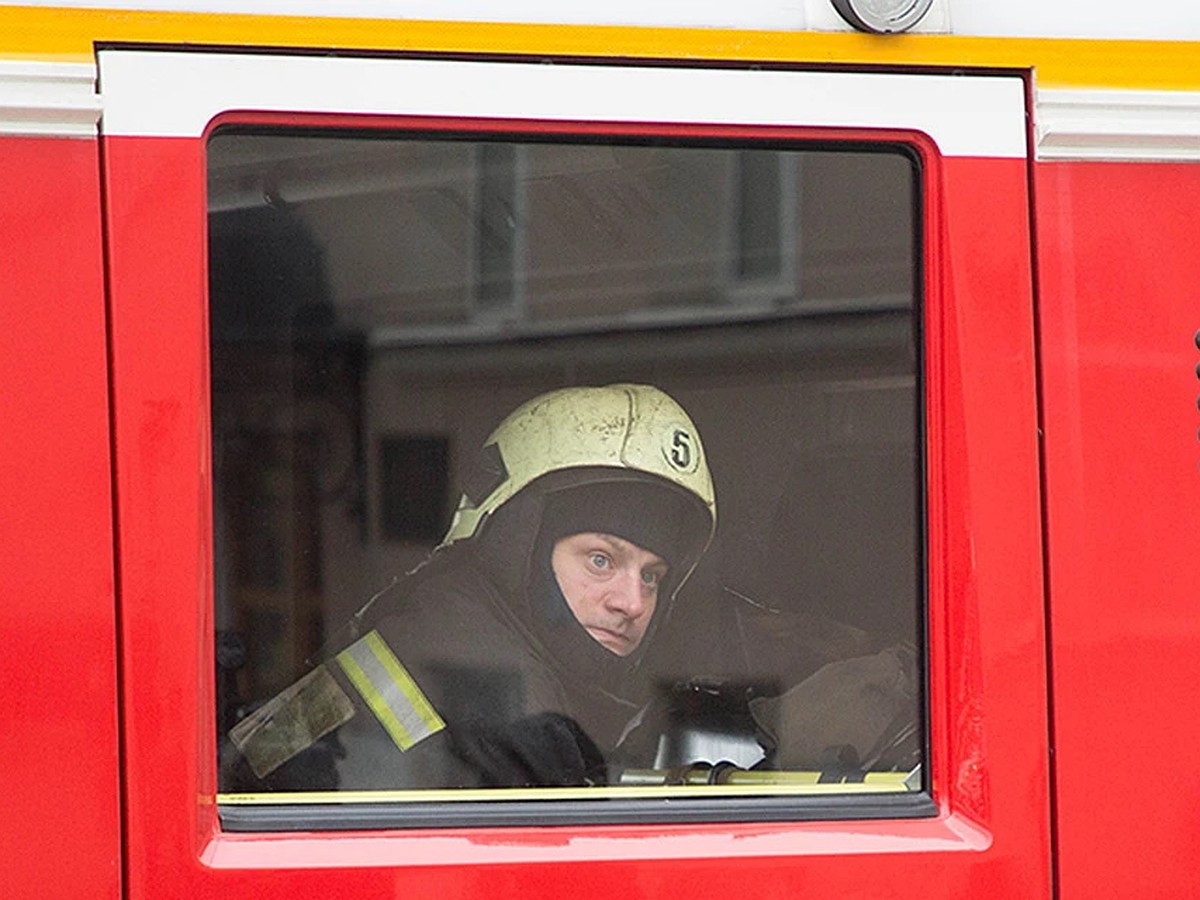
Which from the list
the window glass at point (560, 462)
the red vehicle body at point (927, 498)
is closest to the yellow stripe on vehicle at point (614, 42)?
the red vehicle body at point (927, 498)

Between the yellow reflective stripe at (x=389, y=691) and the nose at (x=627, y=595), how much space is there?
0.26 meters

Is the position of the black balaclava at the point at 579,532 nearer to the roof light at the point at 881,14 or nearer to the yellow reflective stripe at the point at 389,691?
the yellow reflective stripe at the point at 389,691

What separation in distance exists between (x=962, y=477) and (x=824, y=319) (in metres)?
0.25

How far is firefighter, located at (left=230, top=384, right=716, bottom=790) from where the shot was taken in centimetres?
213

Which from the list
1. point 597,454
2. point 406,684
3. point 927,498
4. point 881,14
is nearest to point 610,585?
point 597,454

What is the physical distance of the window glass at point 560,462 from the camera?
2076 mm

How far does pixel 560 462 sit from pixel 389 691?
35 cm

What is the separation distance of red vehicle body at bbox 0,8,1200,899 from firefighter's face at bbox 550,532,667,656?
0.89 ft

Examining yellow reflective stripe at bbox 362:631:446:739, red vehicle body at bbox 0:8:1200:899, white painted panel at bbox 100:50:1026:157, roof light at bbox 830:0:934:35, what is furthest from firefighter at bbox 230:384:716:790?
roof light at bbox 830:0:934:35

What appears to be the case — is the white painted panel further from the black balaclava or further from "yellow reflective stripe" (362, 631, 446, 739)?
"yellow reflective stripe" (362, 631, 446, 739)

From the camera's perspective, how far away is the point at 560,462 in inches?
89.2

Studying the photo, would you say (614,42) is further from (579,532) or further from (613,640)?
(613,640)

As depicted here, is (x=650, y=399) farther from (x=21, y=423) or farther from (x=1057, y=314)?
(x=21, y=423)

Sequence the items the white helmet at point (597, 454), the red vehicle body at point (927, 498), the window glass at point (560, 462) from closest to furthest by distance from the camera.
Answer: the red vehicle body at point (927, 498), the window glass at point (560, 462), the white helmet at point (597, 454)
